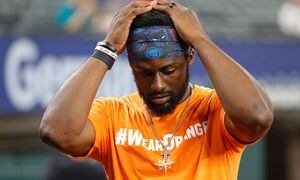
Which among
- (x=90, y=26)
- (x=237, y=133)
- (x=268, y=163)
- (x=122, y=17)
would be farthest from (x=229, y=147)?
(x=268, y=163)

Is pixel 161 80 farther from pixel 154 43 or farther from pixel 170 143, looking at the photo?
pixel 170 143

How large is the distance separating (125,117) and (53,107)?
1.39 feet

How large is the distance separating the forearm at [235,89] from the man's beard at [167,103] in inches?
7.9

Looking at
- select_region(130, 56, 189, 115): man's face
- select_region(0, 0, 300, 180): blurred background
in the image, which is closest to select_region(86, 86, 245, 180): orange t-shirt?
select_region(130, 56, 189, 115): man's face

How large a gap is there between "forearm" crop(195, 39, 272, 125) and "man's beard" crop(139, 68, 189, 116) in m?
0.20

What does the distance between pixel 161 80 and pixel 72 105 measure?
45cm

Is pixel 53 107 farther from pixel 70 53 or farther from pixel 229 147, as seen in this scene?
pixel 70 53

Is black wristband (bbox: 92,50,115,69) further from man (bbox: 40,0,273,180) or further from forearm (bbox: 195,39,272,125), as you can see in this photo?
forearm (bbox: 195,39,272,125)

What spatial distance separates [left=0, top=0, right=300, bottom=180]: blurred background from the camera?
32.8 ft

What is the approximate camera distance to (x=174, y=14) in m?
4.38

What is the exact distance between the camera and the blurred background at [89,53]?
9.99 metres

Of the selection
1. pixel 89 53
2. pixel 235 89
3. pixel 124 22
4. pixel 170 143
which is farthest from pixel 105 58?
pixel 89 53

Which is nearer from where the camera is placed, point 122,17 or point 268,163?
point 122,17

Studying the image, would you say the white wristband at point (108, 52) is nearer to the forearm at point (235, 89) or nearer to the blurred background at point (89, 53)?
the forearm at point (235, 89)
